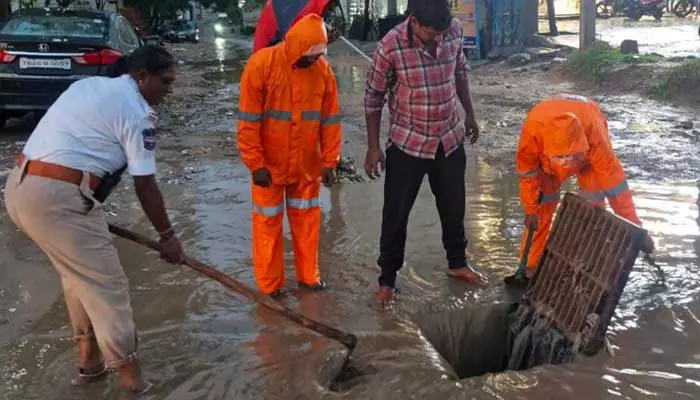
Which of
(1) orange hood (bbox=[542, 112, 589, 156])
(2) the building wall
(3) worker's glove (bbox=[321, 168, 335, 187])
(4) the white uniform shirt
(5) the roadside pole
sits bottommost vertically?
(3) worker's glove (bbox=[321, 168, 335, 187])

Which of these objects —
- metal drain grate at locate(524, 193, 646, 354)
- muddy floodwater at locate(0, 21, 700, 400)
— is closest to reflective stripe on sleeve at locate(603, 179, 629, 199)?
metal drain grate at locate(524, 193, 646, 354)

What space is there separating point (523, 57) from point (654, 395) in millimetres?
13200

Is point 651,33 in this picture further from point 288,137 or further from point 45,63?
point 288,137

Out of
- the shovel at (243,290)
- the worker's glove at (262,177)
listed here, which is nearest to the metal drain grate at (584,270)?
the shovel at (243,290)

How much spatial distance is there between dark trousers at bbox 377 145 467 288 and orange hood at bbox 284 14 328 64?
0.76 metres

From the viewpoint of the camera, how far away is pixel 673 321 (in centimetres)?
402

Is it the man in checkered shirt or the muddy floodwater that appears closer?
the muddy floodwater

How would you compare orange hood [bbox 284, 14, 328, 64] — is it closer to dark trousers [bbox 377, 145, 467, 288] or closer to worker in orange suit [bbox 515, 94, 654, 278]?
dark trousers [bbox 377, 145, 467, 288]

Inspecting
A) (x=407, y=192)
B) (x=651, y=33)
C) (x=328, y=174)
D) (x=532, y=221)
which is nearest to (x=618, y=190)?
(x=532, y=221)

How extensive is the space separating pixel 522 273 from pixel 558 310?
0.46m

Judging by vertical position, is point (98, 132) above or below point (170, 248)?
above

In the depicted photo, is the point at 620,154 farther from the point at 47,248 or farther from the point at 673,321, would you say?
the point at 47,248

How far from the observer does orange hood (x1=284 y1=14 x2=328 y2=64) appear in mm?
3820

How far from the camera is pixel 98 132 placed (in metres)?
3.04
